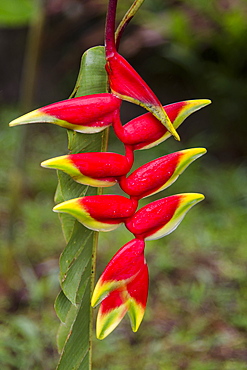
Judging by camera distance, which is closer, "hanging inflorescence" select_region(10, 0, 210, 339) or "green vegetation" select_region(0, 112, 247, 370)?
"hanging inflorescence" select_region(10, 0, 210, 339)

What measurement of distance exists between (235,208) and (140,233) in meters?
1.62

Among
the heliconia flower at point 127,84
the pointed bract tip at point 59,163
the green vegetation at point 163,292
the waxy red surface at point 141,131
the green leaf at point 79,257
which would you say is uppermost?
the heliconia flower at point 127,84

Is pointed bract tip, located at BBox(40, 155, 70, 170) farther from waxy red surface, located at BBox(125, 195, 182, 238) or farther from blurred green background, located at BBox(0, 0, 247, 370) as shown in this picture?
blurred green background, located at BBox(0, 0, 247, 370)

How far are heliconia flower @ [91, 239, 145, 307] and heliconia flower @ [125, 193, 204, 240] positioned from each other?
0.05 ft

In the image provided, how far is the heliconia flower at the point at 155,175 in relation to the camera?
386mm

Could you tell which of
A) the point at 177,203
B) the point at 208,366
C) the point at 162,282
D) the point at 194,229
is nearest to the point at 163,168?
the point at 177,203

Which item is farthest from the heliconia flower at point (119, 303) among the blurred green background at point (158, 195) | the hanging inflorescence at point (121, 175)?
the blurred green background at point (158, 195)

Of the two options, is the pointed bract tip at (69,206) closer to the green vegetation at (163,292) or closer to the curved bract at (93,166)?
the curved bract at (93,166)

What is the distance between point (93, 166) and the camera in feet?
1.22

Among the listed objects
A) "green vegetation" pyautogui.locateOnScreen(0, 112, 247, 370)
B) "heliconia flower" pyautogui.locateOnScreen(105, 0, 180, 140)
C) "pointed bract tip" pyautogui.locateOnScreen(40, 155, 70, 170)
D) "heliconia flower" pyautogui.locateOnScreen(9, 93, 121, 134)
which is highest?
"heliconia flower" pyautogui.locateOnScreen(105, 0, 180, 140)

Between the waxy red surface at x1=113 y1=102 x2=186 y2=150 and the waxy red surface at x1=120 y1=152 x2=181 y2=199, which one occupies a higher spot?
the waxy red surface at x1=113 y1=102 x2=186 y2=150

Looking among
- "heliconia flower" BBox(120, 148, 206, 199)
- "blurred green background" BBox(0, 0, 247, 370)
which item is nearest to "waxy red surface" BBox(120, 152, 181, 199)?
"heliconia flower" BBox(120, 148, 206, 199)

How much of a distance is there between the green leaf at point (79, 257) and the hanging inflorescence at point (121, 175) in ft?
0.13

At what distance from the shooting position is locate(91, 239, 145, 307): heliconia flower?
14.9 inches
